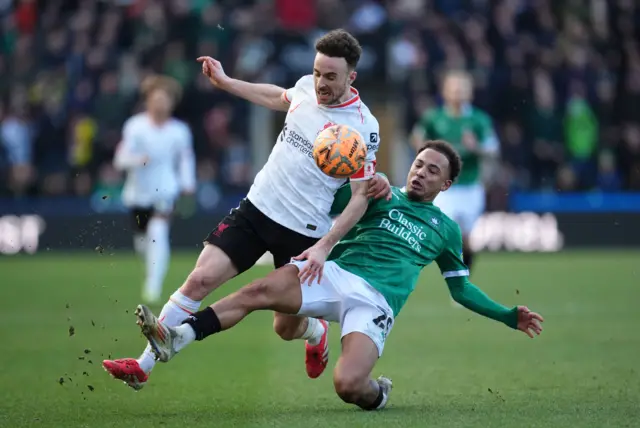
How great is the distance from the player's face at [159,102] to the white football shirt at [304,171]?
6472 mm

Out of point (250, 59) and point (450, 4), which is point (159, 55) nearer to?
point (250, 59)

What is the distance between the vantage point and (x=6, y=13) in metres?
24.1

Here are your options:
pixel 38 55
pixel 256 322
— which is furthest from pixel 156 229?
pixel 38 55

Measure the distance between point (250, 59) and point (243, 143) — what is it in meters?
1.57

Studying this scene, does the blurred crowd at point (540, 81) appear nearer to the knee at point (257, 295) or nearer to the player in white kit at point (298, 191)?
the player in white kit at point (298, 191)

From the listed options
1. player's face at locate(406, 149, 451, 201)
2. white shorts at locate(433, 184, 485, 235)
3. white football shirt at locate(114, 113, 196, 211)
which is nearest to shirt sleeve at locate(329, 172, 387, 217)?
player's face at locate(406, 149, 451, 201)

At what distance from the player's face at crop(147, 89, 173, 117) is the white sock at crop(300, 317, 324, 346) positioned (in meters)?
6.30

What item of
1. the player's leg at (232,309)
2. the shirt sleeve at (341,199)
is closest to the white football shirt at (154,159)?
the shirt sleeve at (341,199)

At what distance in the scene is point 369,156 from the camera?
7422 mm

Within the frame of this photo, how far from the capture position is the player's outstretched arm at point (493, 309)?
737cm

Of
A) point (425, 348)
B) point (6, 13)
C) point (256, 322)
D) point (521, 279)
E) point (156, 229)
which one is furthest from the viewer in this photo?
point (6, 13)

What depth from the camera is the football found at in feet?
23.0

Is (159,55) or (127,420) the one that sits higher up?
(127,420)

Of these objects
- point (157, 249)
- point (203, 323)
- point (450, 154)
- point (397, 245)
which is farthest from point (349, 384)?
point (157, 249)
